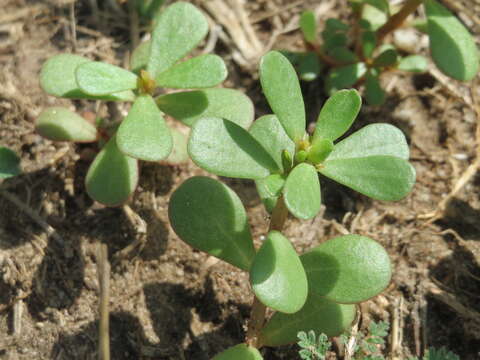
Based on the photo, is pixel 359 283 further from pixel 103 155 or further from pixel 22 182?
pixel 22 182

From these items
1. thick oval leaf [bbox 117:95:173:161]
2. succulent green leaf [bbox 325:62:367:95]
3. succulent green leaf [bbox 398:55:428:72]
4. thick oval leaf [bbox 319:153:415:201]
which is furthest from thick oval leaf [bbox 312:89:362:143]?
succulent green leaf [bbox 398:55:428:72]

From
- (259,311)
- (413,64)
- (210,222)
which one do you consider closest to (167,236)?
(210,222)

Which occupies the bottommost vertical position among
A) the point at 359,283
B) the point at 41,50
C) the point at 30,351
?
the point at 30,351

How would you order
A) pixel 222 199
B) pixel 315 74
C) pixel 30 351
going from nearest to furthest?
pixel 222 199 < pixel 30 351 < pixel 315 74

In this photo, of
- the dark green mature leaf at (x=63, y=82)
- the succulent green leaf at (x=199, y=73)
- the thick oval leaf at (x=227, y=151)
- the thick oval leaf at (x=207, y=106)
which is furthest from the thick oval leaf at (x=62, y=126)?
the thick oval leaf at (x=227, y=151)

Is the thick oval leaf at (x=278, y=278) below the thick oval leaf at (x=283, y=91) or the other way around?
below

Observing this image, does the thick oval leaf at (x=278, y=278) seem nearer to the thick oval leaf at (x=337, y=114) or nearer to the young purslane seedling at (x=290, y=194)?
the young purslane seedling at (x=290, y=194)

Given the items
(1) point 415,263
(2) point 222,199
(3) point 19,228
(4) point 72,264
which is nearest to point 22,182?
(3) point 19,228
